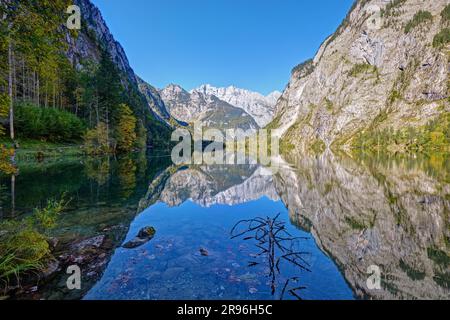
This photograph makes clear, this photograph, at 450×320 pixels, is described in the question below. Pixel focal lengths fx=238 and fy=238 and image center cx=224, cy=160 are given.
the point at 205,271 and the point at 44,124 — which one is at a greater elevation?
the point at 44,124

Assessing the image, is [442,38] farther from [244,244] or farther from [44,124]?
[44,124]

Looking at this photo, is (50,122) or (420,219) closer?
(420,219)

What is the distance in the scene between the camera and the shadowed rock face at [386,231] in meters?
8.24

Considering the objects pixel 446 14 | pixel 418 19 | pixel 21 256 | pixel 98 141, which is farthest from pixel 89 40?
pixel 446 14

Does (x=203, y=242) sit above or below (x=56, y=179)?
below

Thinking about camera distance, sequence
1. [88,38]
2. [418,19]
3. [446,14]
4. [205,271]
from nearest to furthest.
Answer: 1. [205,271]
2. [88,38]
3. [446,14]
4. [418,19]

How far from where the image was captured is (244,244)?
1128 centimetres

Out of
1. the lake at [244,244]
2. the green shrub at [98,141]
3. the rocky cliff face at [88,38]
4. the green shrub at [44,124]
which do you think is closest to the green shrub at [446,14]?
the lake at [244,244]

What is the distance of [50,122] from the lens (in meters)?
45.5

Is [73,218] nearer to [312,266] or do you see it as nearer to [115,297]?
[115,297]

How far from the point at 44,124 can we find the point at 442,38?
22583 cm

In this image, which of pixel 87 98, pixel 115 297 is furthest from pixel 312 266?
pixel 87 98

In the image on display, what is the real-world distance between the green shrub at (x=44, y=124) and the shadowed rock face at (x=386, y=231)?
45.0 meters
